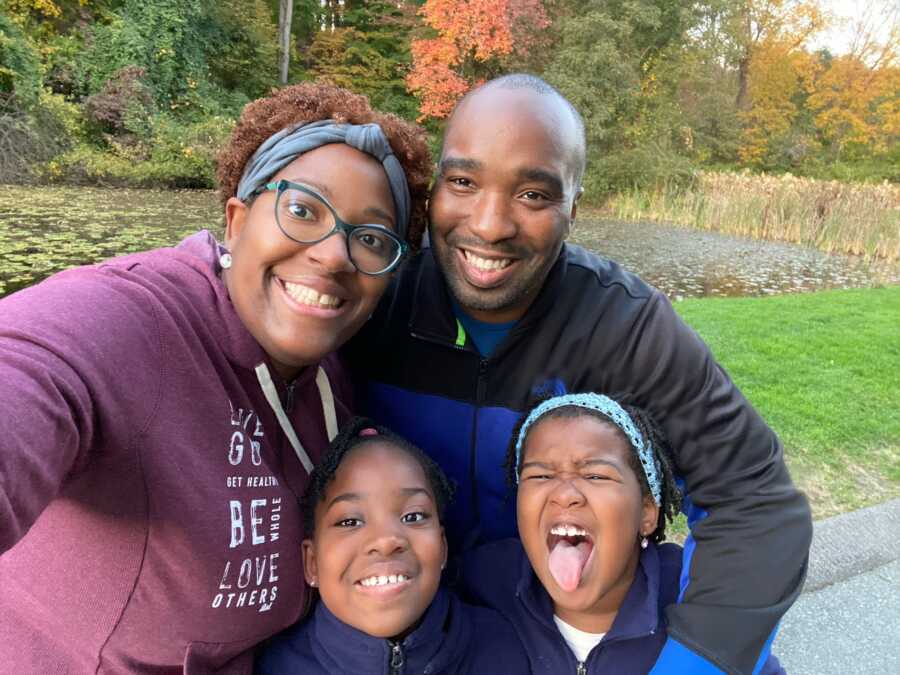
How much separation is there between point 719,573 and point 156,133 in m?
18.2

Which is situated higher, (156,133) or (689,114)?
(689,114)

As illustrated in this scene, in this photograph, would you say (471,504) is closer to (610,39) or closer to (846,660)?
(846,660)

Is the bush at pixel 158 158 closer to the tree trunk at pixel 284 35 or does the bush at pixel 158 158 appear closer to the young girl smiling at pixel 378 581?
the tree trunk at pixel 284 35

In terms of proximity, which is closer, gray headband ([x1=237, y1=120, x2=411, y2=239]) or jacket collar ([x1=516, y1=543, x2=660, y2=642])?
gray headband ([x1=237, y1=120, x2=411, y2=239])

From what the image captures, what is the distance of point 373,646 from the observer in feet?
5.86

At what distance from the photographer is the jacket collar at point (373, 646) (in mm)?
1778

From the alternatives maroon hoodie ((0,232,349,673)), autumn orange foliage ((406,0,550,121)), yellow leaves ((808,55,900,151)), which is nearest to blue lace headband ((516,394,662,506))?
maroon hoodie ((0,232,349,673))

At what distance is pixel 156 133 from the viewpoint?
17.1 m

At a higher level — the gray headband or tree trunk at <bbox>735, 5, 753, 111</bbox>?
tree trunk at <bbox>735, 5, 753, 111</bbox>

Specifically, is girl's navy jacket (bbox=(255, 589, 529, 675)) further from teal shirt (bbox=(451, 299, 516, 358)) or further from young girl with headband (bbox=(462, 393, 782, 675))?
teal shirt (bbox=(451, 299, 516, 358))

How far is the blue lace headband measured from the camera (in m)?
1.92

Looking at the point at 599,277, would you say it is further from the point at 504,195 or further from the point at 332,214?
the point at 332,214

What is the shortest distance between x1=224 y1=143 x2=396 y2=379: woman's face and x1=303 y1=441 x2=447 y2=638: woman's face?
0.41 meters

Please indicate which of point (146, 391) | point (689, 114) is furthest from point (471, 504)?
point (689, 114)
